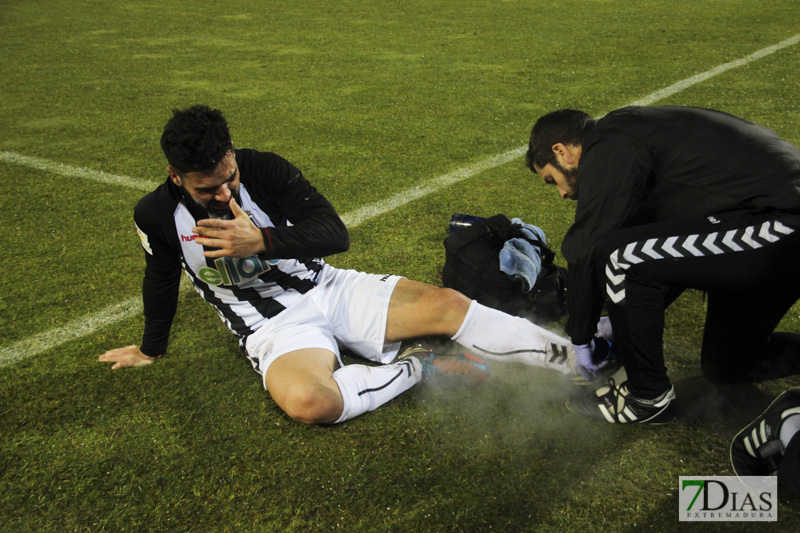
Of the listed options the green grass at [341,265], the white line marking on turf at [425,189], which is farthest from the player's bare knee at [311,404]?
the white line marking on turf at [425,189]

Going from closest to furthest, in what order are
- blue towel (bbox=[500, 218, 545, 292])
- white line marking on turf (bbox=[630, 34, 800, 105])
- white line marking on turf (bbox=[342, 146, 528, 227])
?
1. blue towel (bbox=[500, 218, 545, 292])
2. white line marking on turf (bbox=[342, 146, 528, 227])
3. white line marking on turf (bbox=[630, 34, 800, 105])

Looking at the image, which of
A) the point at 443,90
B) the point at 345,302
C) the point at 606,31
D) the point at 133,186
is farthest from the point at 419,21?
the point at 345,302

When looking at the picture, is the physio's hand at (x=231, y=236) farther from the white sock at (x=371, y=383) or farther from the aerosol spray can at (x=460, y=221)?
the aerosol spray can at (x=460, y=221)

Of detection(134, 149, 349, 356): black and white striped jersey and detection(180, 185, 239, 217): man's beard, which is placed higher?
detection(180, 185, 239, 217): man's beard

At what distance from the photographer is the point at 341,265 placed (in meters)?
4.39

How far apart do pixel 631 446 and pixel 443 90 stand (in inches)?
241

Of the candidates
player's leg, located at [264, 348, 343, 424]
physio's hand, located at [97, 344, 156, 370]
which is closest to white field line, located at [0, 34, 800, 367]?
physio's hand, located at [97, 344, 156, 370]

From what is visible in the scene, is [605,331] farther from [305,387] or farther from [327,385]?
[305,387]

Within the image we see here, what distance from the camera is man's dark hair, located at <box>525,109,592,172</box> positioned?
2.85 m

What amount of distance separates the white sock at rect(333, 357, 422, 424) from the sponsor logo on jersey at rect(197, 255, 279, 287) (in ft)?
2.08

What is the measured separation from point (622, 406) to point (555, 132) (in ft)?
4.04

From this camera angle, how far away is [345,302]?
11.1 ft

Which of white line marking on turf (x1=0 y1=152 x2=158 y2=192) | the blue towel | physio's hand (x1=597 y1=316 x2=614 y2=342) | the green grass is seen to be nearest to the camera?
the green grass

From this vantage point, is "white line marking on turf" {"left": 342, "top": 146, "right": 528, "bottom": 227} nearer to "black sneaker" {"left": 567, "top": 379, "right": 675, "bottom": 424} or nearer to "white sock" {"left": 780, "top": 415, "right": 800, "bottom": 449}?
"black sneaker" {"left": 567, "top": 379, "right": 675, "bottom": 424}
